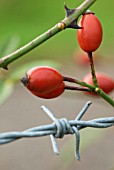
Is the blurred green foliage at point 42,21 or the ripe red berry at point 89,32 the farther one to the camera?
the blurred green foliage at point 42,21

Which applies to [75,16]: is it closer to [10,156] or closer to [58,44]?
[10,156]

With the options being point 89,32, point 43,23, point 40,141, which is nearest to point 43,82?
point 89,32

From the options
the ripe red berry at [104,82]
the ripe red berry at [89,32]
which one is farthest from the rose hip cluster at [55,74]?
the ripe red berry at [104,82]

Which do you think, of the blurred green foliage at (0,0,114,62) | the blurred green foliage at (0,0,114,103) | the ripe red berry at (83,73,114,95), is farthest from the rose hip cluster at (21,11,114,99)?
the blurred green foliage at (0,0,114,62)

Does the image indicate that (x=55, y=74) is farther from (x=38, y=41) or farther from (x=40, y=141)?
(x=40, y=141)

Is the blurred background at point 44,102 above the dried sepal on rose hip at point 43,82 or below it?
below

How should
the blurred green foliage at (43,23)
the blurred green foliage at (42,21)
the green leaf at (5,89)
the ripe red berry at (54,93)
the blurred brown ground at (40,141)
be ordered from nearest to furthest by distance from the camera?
the ripe red berry at (54,93) < the green leaf at (5,89) < the blurred brown ground at (40,141) < the blurred green foliage at (43,23) < the blurred green foliage at (42,21)

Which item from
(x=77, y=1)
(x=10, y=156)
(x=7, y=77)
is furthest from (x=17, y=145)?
(x=7, y=77)

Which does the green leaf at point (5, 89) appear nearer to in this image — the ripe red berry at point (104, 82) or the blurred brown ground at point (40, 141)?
the ripe red berry at point (104, 82)
